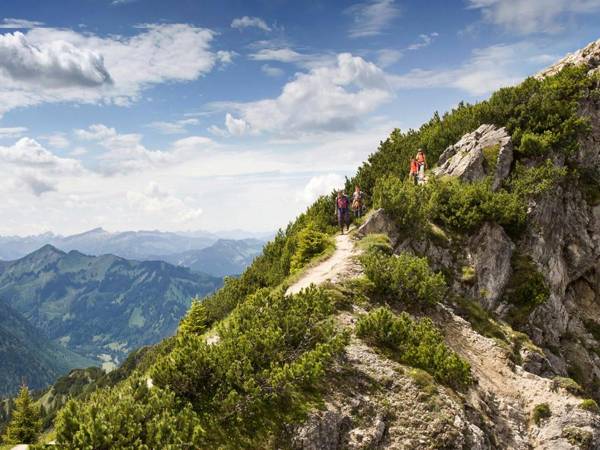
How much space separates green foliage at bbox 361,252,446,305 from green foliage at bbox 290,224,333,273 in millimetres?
6736

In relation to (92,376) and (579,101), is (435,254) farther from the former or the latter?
(92,376)

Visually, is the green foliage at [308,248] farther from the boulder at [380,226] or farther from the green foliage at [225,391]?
the green foliage at [225,391]

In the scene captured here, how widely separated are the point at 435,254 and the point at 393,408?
49.5ft

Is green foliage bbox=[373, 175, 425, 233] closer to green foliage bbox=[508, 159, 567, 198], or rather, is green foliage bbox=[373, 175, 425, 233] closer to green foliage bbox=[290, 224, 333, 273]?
green foliage bbox=[290, 224, 333, 273]

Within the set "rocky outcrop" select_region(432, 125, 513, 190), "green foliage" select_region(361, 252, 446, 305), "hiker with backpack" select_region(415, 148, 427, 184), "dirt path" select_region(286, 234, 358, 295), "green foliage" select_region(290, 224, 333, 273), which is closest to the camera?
"green foliage" select_region(361, 252, 446, 305)

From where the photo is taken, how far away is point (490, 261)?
28359 mm

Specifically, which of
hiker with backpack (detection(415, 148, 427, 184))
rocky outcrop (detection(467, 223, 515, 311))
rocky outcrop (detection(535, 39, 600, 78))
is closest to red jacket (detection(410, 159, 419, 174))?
hiker with backpack (detection(415, 148, 427, 184))

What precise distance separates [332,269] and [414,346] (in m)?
7.12

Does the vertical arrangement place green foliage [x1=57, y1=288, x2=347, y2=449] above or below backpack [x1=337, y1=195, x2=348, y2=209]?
below

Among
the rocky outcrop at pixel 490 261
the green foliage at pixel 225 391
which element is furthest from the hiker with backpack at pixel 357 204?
the green foliage at pixel 225 391

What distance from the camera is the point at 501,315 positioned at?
2780 centimetres

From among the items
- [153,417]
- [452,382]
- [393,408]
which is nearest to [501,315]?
[452,382]

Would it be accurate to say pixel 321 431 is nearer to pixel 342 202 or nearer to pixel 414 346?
pixel 414 346

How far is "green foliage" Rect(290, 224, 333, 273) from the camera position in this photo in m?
27.8
